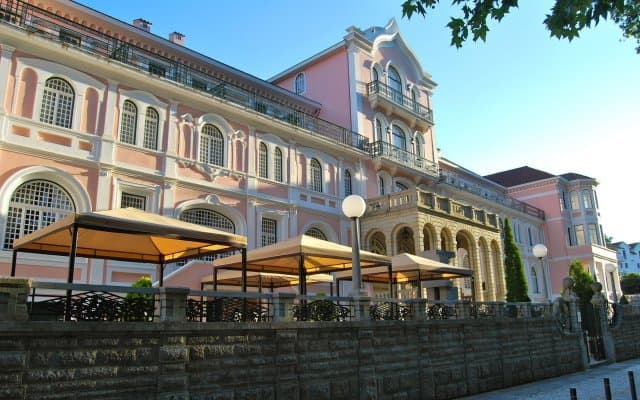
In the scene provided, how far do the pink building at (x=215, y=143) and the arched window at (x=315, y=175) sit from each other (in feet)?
0.16

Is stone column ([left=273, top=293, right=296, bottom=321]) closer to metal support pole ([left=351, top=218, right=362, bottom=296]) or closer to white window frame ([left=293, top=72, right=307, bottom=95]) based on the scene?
metal support pole ([left=351, top=218, right=362, bottom=296])

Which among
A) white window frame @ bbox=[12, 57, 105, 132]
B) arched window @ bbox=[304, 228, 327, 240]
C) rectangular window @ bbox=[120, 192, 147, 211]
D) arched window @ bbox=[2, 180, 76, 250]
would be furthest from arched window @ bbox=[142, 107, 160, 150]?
arched window @ bbox=[304, 228, 327, 240]

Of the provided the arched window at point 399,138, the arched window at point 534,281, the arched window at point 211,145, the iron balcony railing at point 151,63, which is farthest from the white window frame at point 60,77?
the arched window at point 534,281

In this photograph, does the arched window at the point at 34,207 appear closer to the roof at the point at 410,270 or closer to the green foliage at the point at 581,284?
the roof at the point at 410,270

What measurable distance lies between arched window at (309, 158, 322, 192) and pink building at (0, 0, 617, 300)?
0.16ft

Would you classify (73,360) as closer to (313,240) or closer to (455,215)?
(313,240)

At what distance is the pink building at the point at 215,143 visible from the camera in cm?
1538

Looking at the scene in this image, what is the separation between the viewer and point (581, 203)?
46531 mm

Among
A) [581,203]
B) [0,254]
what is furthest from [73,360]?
[581,203]

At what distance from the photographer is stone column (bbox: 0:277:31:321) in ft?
23.2

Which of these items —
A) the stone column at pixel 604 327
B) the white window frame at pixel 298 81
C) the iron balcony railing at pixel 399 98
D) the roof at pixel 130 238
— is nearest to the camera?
the roof at pixel 130 238

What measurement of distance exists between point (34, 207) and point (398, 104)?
19574 mm

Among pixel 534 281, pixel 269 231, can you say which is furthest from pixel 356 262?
pixel 534 281

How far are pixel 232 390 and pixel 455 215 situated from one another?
17617mm
